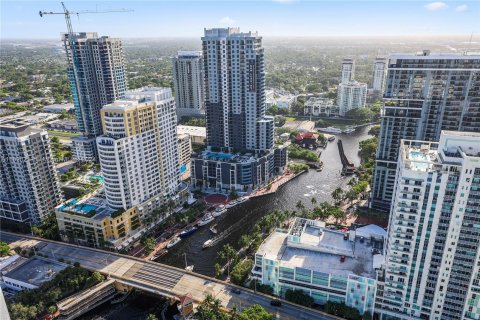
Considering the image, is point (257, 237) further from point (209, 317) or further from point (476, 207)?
point (476, 207)

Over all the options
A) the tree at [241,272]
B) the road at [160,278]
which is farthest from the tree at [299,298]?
the tree at [241,272]

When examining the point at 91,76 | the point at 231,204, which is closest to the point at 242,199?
the point at 231,204

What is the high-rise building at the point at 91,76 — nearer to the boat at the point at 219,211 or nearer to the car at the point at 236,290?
the boat at the point at 219,211

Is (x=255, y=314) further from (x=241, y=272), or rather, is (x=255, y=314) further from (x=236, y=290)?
(x=241, y=272)

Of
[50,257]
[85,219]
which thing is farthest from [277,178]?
[50,257]

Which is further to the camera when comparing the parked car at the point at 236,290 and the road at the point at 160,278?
the parked car at the point at 236,290

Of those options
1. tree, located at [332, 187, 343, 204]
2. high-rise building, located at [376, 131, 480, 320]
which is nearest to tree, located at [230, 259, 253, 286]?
high-rise building, located at [376, 131, 480, 320]
